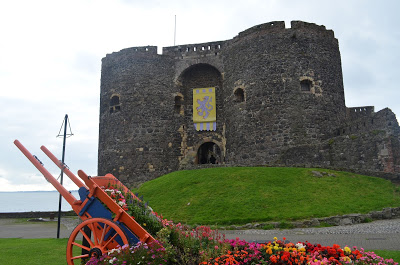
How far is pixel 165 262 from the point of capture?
18.3ft

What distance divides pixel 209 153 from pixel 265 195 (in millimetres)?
15081

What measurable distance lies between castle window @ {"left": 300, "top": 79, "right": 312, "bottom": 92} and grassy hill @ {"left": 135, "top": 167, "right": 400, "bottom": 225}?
7.47m

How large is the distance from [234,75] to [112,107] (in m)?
9.77

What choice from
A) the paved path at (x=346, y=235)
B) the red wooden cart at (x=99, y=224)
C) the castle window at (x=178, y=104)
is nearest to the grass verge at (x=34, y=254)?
the red wooden cart at (x=99, y=224)

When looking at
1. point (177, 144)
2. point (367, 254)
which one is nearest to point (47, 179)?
point (367, 254)

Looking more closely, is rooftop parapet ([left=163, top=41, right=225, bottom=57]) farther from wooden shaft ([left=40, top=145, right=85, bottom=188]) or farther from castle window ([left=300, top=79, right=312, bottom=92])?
wooden shaft ([left=40, top=145, right=85, bottom=188])

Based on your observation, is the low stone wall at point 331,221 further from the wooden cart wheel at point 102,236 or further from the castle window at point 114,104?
the castle window at point 114,104

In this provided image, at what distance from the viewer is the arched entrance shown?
29.4 m

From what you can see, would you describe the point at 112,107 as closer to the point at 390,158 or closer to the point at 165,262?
the point at 390,158

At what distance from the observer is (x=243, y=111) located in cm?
2483

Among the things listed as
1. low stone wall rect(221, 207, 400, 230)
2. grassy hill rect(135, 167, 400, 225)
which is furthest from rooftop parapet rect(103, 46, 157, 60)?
low stone wall rect(221, 207, 400, 230)

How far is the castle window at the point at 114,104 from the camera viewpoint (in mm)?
28375

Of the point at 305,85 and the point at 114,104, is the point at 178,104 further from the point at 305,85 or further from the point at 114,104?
the point at 305,85

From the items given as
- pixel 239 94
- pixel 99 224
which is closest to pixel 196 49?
pixel 239 94
